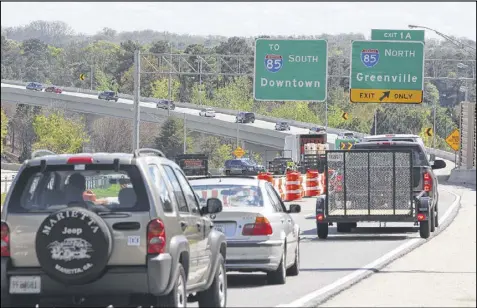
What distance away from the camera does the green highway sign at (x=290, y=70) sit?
176 ft

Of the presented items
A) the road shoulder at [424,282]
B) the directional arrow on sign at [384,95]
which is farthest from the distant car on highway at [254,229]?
the directional arrow on sign at [384,95]

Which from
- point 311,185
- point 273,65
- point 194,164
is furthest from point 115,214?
point 194,164

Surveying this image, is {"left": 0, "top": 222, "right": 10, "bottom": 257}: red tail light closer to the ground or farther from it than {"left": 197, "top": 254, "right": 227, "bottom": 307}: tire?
farther from it

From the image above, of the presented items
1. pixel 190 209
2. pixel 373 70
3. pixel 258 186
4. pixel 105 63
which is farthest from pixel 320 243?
pixel 105 63

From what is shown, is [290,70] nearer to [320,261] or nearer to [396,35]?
[396,35]

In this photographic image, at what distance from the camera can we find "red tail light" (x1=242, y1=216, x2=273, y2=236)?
1639cm

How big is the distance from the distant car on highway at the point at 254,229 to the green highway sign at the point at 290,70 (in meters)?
36.1

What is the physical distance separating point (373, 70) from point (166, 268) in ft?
140

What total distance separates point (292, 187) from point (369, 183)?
70.3 ft

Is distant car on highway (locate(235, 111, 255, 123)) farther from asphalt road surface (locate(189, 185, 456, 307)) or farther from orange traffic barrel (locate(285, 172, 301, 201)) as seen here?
asphalt road surface (locate(189, 185, 456, 307))

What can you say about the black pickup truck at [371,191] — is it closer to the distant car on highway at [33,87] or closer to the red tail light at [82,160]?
the red tail light at [82,160]

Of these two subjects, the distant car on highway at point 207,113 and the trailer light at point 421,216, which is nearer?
the trailer light at point 421,216

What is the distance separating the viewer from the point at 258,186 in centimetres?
1731

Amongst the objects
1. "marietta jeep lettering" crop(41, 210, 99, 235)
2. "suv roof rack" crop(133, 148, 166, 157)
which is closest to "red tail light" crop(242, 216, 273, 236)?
"suv roof rack" crop(133, 148, 166, 157)
